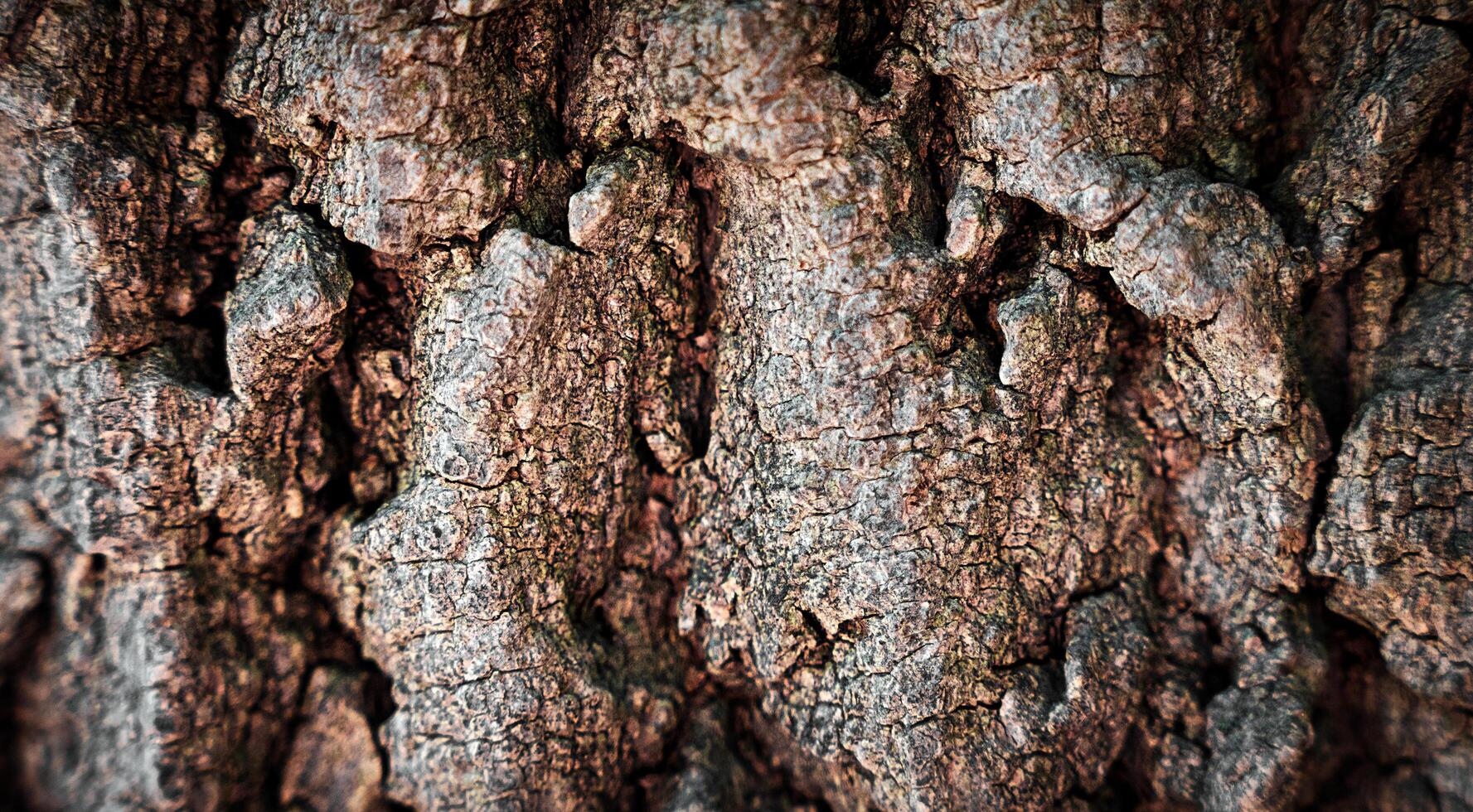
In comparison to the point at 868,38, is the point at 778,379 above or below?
below

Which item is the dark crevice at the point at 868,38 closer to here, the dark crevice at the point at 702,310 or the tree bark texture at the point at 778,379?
the tree bark texture at the point at 778,379

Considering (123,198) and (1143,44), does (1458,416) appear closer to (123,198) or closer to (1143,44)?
(1143,44)

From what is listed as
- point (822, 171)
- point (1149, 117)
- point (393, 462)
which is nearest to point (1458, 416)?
point (1149, 117)

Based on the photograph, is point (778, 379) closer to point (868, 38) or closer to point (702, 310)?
point (702, 310)

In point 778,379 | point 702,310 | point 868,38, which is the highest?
point 868,38

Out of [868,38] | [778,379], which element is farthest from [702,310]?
[868,38]

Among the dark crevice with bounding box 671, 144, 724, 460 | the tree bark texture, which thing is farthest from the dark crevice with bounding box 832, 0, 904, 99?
the dark crevice with bounding box 671, 144, 724, 460

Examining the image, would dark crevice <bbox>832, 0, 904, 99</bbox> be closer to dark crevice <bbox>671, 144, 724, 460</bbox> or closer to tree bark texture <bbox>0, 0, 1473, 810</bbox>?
tree bark texture <bbox>0, 0, 1473, 810</bbox>

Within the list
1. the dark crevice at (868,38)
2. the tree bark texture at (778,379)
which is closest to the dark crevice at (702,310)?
the tree bark texture at (778,379)

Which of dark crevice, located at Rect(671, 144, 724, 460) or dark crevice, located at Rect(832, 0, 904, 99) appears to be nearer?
dark crevice, located at Rect(832, 0, 904, 99)
